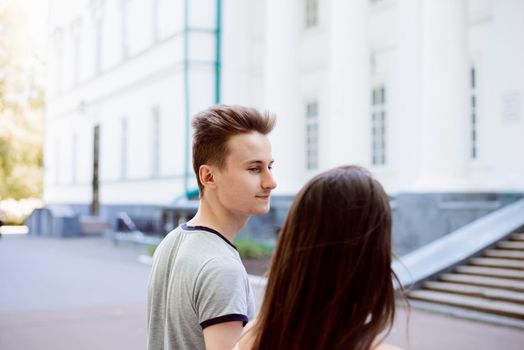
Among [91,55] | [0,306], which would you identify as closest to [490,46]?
[0,306]

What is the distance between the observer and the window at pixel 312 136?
23656mm

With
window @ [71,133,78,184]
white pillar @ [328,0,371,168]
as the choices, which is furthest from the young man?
window @ [71,133,78,184]

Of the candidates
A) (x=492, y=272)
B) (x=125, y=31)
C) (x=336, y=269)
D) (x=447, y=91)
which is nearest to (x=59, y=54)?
(x=125, y=31)

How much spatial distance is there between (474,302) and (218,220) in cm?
809

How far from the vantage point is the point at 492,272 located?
1052cm

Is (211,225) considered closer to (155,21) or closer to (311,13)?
(311,13)

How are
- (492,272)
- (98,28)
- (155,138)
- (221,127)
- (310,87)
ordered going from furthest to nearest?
(98,28), (155,138), (310,87), (492,272), (221,127)

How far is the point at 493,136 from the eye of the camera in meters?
16.2

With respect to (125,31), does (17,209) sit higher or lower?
lower

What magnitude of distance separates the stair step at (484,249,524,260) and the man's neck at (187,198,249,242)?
978 cm

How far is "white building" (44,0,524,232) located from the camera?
1486cm

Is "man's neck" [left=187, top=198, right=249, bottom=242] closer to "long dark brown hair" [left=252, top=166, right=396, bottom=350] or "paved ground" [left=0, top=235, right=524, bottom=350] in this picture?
"long dark brown hair" [left=252, top=166, right=396, bottom=350]

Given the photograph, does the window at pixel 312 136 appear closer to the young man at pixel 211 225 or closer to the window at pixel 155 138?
the window at pixel 155 138

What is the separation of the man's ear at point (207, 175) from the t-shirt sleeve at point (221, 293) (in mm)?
274
